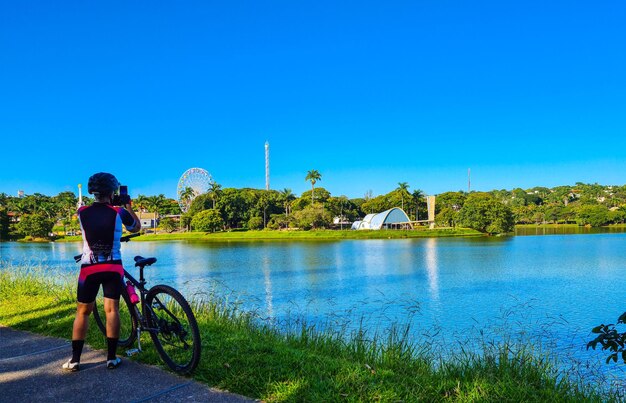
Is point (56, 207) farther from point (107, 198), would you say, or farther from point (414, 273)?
point (107, 198)

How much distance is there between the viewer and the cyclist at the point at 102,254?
391cm

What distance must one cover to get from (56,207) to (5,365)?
104220 millimetres

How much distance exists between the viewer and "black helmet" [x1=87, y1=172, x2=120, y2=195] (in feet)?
13.2

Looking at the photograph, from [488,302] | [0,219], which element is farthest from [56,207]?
[488,302]

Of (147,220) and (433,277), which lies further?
(147,220)

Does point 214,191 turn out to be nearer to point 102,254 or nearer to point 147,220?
point 147,220

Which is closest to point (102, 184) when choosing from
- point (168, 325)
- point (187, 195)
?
point (168, 325)

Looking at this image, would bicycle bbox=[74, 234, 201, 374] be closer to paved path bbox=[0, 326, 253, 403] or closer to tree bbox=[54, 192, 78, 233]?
paved path bbox=[0, 326, 253, 403]

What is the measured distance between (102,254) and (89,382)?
3.58 ft

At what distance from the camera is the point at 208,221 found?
263ft

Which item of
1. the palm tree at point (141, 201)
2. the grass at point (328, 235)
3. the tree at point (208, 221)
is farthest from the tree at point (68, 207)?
the tree at point (208, 221)

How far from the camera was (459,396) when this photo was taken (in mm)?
3496

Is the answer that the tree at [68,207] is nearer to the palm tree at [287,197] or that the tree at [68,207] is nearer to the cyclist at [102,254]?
the palm tree at [287,197]

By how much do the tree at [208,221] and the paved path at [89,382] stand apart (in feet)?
254
